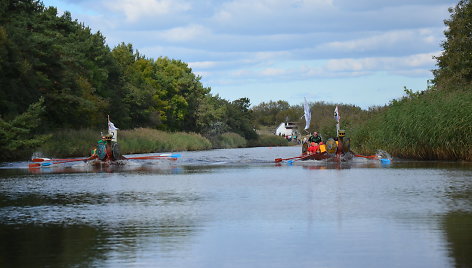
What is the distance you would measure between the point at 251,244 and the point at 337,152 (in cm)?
3075

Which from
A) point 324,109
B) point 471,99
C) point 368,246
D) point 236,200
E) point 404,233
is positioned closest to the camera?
point 368,246

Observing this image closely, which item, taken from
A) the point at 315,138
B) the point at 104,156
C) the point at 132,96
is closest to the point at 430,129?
the point at 315,138

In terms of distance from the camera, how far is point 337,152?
4250cm

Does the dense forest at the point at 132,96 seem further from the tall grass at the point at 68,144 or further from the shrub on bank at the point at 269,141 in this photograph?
the shrub on bank at the point at 269,141

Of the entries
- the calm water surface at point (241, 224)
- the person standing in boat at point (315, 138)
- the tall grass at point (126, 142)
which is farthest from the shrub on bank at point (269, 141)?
the calm water surface at point (241, 224)

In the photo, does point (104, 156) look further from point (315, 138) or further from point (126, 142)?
point (126, 142)

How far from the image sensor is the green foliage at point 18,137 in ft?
156

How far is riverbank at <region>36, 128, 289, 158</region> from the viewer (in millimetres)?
56388

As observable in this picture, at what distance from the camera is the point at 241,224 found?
14828 mm

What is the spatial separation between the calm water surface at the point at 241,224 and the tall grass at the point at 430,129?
1138 centimetres

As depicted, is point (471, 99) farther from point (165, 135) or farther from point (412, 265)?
point (165, 135)

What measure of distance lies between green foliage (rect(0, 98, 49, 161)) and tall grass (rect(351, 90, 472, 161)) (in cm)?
2124

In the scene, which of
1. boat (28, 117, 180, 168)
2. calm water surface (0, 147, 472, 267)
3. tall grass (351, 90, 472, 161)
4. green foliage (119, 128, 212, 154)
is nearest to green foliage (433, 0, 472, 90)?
tall grass (351, 90, 472, 161)

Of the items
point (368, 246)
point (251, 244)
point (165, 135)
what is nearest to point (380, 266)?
point (368, 246)
